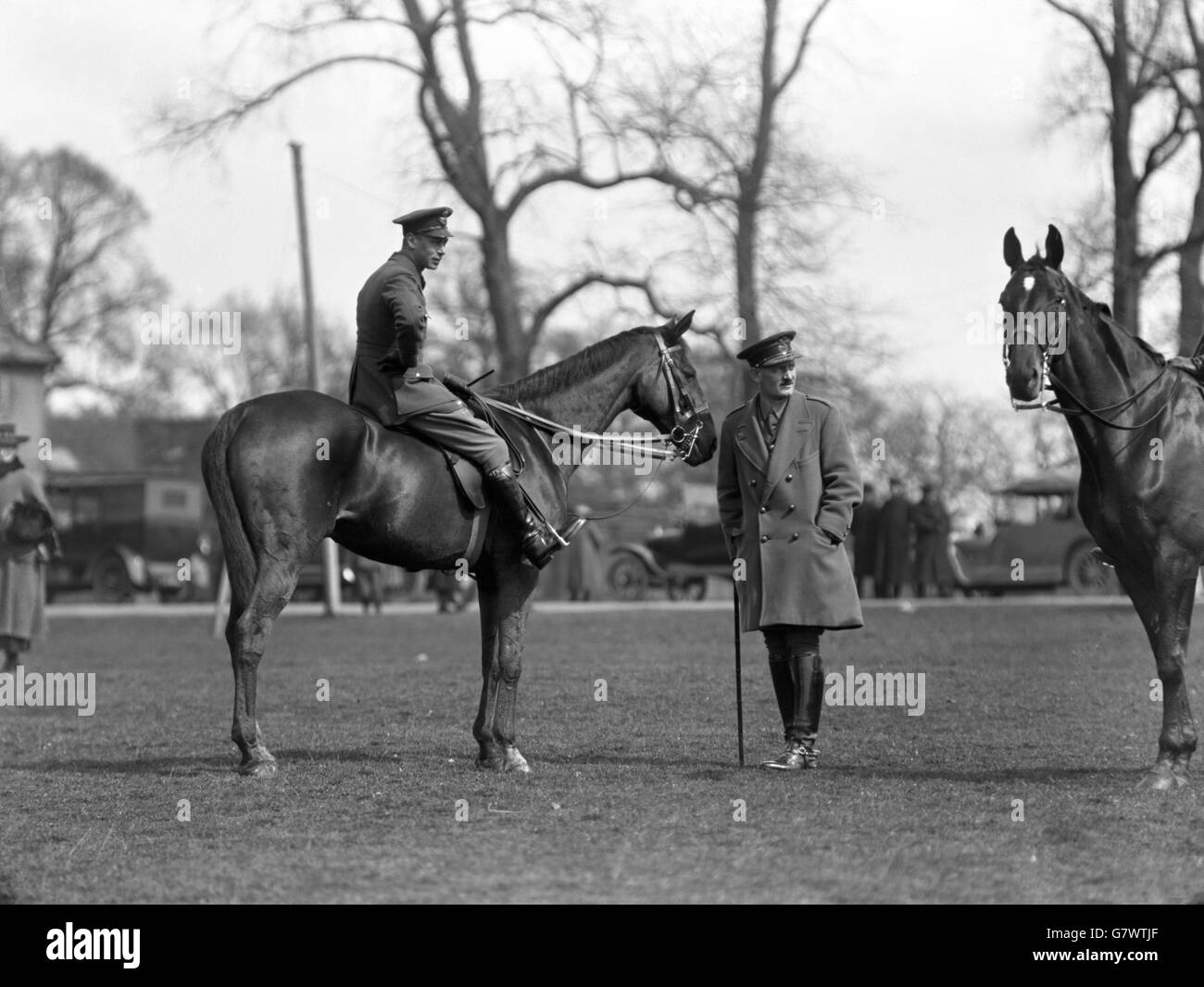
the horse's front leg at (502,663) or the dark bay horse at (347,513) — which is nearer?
the dark bay horse at (347,513)

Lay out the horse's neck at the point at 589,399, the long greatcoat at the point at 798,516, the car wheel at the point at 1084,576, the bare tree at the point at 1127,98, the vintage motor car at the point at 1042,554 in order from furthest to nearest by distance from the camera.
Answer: the vintage motor car at the point at 1042,554
the car wheel at the point at 1084,576
the bare tree at the point at 1127,98
the horse's neck at the point at 589,399
the long greatcoat at the point at 798,516

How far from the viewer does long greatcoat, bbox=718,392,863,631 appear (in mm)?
9250

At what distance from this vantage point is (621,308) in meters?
27.2

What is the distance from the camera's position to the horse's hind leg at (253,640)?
29.7ft

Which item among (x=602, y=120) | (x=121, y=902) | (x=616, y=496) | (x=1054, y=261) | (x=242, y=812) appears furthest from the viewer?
(x=616, y=496)

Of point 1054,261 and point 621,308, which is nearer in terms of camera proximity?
point 1054,261

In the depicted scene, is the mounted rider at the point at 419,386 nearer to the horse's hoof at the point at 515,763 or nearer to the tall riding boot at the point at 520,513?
the tall riding boot at the point at 520,513

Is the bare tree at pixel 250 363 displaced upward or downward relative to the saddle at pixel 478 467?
upward

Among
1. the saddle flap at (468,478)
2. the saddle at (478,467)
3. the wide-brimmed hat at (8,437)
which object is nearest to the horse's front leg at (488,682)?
the saddle at (478,467)

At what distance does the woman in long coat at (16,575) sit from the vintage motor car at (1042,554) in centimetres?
Answer: 2136

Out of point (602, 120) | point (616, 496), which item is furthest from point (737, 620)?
point (616, 496)

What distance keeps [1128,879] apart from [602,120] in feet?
66.6

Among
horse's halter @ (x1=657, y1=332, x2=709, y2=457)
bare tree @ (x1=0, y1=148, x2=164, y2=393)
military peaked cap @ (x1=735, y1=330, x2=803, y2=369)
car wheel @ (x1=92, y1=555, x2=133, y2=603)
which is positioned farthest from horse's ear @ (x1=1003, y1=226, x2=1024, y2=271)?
bare tree @ (x1=0, y1=148, x2=164, y2=393)

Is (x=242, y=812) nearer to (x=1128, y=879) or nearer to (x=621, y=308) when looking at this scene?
(x=1128, y=879)
